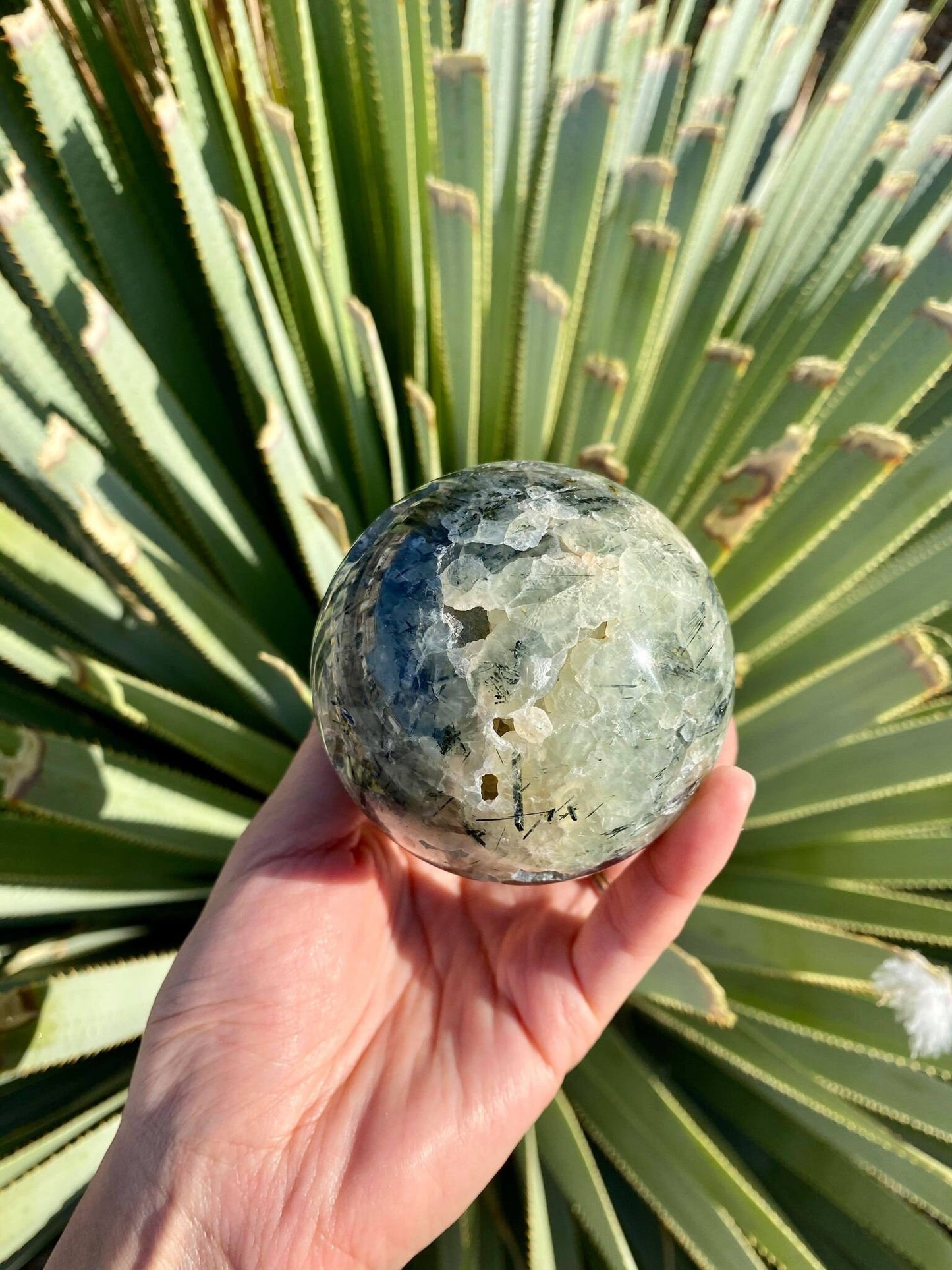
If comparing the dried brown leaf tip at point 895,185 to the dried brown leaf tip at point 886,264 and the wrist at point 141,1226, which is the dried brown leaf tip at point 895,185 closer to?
the dried brown leaf tip at point 886,264

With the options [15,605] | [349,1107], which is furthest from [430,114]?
[349,1107]

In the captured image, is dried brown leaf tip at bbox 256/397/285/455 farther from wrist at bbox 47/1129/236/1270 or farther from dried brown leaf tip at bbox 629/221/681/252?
wrist at bbox 47/1129/236/1270

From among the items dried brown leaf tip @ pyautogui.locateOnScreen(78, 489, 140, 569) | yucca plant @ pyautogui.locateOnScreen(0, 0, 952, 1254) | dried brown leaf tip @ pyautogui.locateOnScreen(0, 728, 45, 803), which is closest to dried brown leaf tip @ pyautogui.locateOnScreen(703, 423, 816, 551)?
yucca plant @ pyautogui.locateOnScreen(0, 0, 952, 1254)

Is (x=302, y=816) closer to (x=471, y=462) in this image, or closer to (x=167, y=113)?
(x=471, y=462)

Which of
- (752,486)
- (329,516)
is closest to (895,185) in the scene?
(752,486)

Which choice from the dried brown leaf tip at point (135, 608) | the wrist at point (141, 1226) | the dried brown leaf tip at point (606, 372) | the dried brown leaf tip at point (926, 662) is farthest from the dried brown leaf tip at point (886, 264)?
the wrist at point (141, 1226)

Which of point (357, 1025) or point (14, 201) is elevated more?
point (14, 201)
